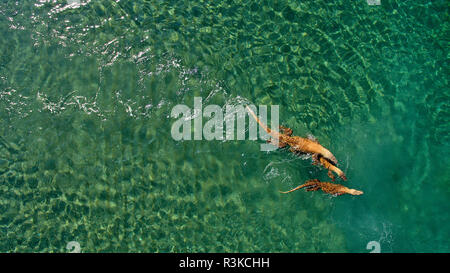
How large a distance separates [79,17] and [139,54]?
1532 millimetres

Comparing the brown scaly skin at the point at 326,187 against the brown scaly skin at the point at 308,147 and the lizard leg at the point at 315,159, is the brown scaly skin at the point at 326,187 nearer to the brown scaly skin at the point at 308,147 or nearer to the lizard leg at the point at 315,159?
the brown scaly skin at the point at 308,147

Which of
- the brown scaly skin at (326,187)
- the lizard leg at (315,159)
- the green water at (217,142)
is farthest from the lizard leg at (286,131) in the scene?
the brown scaly skin at (326,187)

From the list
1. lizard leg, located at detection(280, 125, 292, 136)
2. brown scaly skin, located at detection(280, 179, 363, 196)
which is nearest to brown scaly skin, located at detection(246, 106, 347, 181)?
lizard leg, located at detection(280, 125, 292, 136)

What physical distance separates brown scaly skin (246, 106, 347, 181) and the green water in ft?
0.60

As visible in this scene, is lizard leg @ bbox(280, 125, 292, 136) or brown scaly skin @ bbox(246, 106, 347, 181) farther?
lizard leg @ bbox(280, 125, 292, 136)

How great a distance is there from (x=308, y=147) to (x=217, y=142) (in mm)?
1692

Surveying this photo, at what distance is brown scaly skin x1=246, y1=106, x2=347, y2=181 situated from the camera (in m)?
7.87

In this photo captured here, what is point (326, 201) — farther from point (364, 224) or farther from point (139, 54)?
point (139, 54)

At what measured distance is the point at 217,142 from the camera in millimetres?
8109

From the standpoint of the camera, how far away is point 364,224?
25.9 feet

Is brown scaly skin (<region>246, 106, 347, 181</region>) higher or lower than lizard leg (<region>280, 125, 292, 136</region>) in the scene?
lower

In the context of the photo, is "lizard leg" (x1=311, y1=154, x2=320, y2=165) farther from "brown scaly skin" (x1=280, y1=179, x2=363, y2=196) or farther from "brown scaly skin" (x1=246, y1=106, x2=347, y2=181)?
"brown scaly skin" (x1=280, y1=179, x2=363, y2=196)

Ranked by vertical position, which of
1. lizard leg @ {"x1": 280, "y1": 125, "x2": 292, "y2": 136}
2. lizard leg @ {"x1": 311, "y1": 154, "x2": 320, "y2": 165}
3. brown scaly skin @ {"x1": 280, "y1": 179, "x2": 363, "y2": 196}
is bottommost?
brown scaly skin @ {"x1": 280, "y1": 179, "x2": 363, "y2": 196}

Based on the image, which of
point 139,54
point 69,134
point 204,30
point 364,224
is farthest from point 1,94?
point 364,224
